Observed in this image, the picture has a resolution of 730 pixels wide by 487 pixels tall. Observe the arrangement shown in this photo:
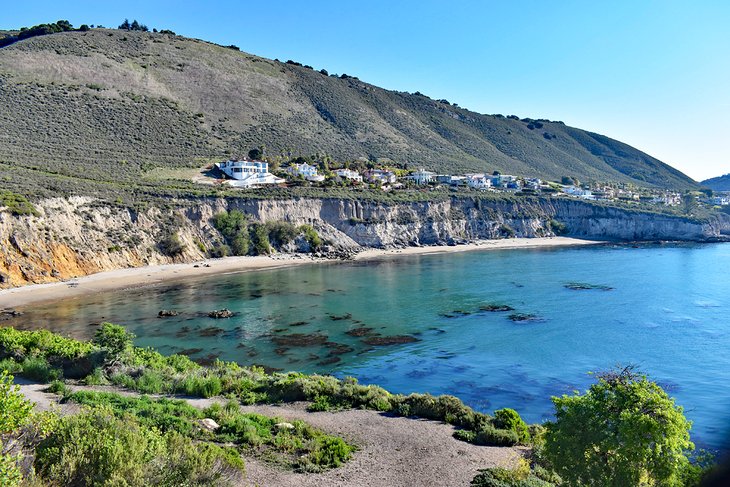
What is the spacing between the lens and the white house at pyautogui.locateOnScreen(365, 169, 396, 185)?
100m

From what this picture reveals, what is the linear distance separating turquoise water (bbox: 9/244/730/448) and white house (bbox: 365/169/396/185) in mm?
38186

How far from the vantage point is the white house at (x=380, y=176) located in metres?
100

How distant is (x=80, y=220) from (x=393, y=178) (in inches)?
2489

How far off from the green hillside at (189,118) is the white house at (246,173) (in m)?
7.41

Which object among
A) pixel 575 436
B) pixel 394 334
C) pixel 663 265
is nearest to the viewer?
pixel 575 436

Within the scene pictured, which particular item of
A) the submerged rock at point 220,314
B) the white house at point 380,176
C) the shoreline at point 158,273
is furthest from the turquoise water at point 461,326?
the white house at point 380,176

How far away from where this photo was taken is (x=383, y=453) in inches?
594

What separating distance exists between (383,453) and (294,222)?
6451 centimetres

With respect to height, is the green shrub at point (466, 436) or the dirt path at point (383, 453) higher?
the dirt path at point (383, 453)

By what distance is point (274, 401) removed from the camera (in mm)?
19938

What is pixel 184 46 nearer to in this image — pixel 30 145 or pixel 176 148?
pixel 176 148

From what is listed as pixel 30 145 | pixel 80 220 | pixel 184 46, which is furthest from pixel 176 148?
pixel 184 46

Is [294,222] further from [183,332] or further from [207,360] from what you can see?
[207,360]

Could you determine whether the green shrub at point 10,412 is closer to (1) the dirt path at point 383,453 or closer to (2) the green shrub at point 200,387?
(1) the dirt path at point 383,453
